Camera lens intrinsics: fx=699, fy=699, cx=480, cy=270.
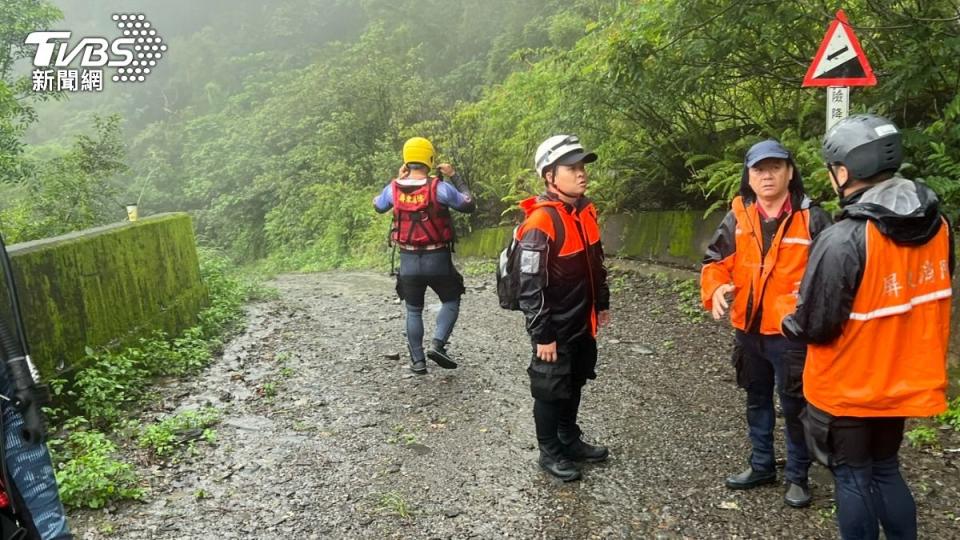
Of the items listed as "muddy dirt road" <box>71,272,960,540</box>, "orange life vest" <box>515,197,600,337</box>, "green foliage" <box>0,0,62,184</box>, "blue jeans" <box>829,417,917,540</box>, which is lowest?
"muddy dirt road" <box>71,272,960,540</box>

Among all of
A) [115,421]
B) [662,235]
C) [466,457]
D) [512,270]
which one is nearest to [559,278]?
[512,270]

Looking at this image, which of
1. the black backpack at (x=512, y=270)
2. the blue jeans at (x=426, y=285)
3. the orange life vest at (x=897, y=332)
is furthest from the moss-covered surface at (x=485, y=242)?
the orange life vest at (x=897, y=332)

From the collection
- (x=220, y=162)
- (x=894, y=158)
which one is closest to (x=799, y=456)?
(x=894, y=158)

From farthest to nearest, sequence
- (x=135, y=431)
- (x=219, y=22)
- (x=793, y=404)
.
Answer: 1. (x=219, y=22)
2. (x=135, y=431)
3. (x=793, y=404)

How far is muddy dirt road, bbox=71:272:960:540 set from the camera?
368 centimetres

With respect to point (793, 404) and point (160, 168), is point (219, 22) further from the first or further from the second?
point (793, 404)

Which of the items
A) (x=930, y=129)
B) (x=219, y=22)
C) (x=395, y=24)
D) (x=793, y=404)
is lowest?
(x=793, y=404)

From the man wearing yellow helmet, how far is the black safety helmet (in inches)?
144

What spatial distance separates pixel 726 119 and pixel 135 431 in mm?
7460

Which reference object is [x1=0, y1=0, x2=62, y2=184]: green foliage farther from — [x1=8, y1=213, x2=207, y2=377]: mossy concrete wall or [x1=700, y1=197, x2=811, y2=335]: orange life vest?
[x1=700, y1=197, x2=811, y2=335]: orange life vest

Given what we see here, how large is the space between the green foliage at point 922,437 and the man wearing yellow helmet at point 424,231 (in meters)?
3.57

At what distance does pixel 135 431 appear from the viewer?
5.07 meters

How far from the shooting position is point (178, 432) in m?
5.09

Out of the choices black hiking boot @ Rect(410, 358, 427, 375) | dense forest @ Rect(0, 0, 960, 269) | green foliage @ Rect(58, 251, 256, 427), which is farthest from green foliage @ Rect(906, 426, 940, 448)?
green foliage @ Rect(58, 251, 256, 427)
